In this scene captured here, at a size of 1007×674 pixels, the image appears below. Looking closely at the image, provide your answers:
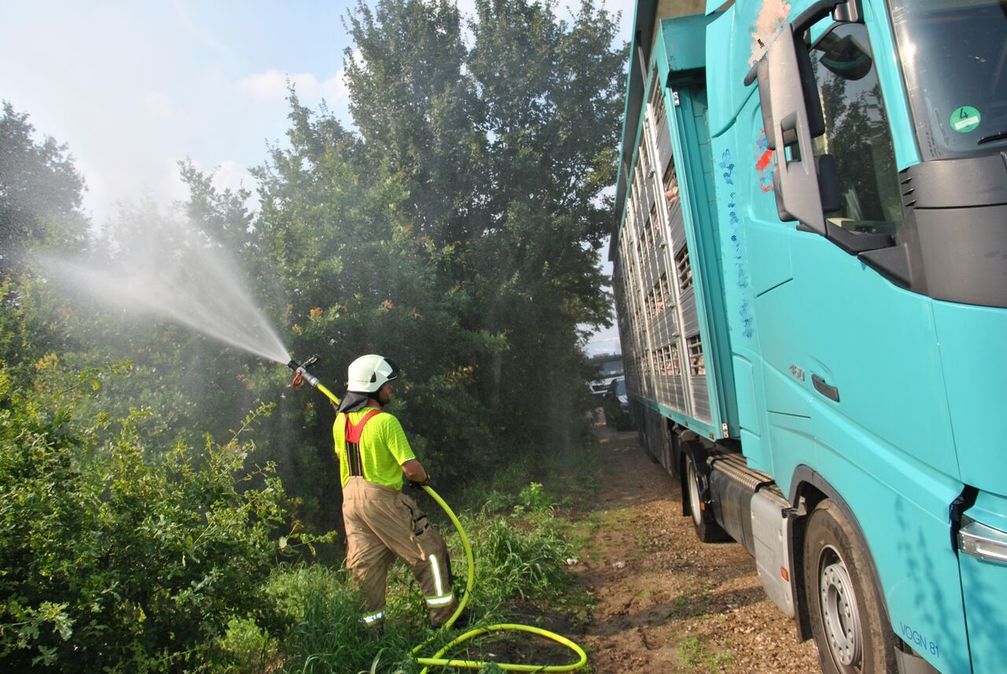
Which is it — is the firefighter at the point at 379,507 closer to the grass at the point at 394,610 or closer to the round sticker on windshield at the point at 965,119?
the grass at the point at 394,610

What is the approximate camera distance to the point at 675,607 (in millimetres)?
5051

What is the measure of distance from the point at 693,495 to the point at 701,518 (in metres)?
0.46

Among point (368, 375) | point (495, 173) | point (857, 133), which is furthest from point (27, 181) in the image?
point (857, 133)

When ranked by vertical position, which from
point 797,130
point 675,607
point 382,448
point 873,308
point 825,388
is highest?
point 797,130

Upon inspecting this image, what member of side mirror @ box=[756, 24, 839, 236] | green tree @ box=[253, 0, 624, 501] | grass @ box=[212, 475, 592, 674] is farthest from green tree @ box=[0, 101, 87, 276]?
side mirror @ box=[756, 24, 839, 236]

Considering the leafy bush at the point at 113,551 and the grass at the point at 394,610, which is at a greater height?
the leafy bush at the point at 113,551

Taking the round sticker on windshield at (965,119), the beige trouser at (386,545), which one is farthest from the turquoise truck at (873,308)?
the beige trouser at (386,545)

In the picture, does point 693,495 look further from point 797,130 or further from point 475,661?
point 797,130

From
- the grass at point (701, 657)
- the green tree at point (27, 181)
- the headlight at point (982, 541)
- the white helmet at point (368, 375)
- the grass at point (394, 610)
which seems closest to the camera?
the headlight at point (982, 541)

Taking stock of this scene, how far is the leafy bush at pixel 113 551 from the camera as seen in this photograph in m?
2.93

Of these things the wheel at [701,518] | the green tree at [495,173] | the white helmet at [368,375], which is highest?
the green tree at [495,173]

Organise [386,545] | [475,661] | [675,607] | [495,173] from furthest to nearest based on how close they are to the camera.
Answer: [495,173] → [675,607] → [386,545] → [475,661]

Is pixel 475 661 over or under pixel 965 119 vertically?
under

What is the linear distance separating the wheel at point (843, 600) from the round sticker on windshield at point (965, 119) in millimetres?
1576
